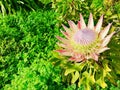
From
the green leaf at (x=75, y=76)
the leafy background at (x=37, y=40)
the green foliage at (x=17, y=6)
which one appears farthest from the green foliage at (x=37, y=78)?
the green foliage at (x=17, y=6)

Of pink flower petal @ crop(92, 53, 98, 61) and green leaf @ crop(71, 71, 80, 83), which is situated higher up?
pink flower petal @ crop(92, 53, 98, 61)

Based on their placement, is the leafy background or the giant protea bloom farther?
the leafy background

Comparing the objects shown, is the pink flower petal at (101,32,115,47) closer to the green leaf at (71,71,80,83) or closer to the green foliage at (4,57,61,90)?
the green leaf at (71,71,80,83)

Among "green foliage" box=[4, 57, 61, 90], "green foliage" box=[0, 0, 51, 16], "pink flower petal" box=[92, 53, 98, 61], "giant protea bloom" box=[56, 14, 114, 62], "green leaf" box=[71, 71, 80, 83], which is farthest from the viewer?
"green foliage" box=[0, 0, 51, 16]

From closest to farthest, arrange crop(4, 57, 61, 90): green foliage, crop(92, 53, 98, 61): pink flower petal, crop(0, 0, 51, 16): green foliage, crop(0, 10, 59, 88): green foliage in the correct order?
crop(92, 53, 98, 61): pink flower petal
crop(4, 57, 61, 90): green foliage
crop(0, 10, 59, 88): green foliage
crop(0, 0, 51, 16): green foliage

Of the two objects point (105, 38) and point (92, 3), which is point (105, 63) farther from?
point (92, 3)

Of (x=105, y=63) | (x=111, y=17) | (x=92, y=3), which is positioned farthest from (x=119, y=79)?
(x=92, y=3)

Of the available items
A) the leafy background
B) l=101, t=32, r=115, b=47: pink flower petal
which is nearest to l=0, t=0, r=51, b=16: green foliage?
the leafy background
